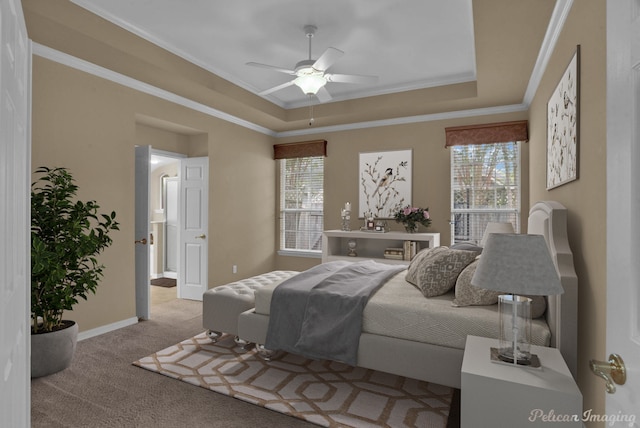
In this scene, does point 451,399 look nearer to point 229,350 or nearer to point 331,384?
point 331,384

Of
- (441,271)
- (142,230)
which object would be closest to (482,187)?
(441,271)

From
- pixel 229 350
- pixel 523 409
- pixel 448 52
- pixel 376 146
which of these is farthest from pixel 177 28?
pixel 523 409

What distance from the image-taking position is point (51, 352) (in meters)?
2.66

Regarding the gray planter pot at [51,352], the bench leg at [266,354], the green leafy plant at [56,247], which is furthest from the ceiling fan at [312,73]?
the gray planter pot at [51,352]

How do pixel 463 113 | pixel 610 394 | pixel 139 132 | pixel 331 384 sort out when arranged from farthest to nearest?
pixel 463 113, pixel 139 132, pixel 331 384, pixel 610 394

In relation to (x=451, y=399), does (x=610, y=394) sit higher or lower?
higher

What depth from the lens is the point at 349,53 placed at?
3.74m

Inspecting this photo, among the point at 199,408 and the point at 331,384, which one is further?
the point at 331,384

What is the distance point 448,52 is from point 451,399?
10.7ft

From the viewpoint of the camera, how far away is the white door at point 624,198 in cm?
71

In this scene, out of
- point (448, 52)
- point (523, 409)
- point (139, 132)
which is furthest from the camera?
point (139, 132)

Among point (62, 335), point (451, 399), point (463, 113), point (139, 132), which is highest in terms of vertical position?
point (463, 113)

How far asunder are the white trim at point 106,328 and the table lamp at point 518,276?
11.6ft

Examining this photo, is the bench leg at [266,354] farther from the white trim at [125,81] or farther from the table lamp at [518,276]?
the white trim at [125,81]
